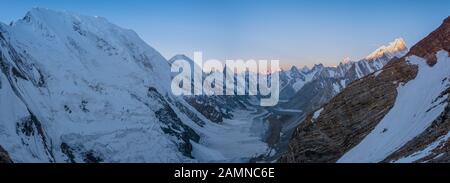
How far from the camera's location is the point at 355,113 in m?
80.0

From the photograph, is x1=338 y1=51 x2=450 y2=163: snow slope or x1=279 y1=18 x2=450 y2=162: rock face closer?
x1=338 y1=51 x2=450 y2=163: snow slope

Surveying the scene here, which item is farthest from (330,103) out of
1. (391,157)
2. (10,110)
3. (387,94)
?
(10,110)

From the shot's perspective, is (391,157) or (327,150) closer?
(391,157)

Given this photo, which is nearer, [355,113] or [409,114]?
[409,114]

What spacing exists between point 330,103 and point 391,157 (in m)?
30.4

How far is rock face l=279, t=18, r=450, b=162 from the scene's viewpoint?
3022 inches

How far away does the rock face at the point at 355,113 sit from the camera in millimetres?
76750

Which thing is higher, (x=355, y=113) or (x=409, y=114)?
(x=355, y=113)

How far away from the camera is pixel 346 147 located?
7519cm

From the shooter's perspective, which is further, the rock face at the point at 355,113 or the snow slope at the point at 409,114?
the rock face at the point at 355,113

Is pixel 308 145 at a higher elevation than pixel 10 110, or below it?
below
